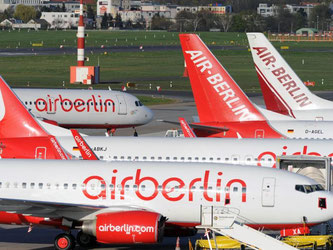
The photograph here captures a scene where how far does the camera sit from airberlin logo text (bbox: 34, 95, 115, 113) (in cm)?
6695

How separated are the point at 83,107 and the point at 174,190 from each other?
3579 cm

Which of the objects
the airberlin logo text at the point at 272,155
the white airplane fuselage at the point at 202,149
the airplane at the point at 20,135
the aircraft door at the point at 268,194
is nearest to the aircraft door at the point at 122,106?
the airplane at the point at 20,135

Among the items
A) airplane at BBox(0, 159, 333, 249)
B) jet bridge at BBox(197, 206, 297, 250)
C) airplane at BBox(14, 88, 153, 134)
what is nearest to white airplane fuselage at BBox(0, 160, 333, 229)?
airplane at BBox(0, 159, 333, 249)

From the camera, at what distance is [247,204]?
3284 cm

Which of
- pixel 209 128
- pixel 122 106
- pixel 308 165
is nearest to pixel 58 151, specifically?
pixel 209 128

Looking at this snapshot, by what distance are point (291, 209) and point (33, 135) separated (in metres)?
14.2

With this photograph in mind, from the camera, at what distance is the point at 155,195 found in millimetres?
33062

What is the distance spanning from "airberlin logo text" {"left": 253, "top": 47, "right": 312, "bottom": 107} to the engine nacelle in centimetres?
2118

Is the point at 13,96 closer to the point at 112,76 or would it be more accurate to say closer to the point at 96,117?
the point at 96,117

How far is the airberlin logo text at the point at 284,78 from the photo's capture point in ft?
169

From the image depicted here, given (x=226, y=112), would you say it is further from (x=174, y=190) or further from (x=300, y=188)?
(x=300, y=188)

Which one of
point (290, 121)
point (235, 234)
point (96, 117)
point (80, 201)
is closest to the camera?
point (235, 234)

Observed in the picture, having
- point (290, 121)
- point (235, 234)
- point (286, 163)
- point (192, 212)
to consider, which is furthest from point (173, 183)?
point (290, 121)

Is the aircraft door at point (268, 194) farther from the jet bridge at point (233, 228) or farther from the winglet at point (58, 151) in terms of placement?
the winglet at point (58, 151)
